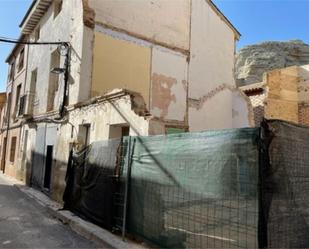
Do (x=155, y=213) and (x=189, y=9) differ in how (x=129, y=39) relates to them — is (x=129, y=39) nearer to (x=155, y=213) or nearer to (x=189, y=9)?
(x=189, y=9)

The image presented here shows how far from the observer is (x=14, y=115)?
59.3 feet

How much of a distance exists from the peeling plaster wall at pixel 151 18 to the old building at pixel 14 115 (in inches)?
294

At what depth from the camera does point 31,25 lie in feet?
51.5

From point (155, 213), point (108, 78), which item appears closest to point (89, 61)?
point (108, 78)

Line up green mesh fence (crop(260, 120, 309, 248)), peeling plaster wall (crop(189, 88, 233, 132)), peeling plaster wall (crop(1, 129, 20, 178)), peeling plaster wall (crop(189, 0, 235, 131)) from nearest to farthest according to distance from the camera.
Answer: green mesh fence (crop(260, 120, 309, 248)) < peeling plaster wall (crop(189, 88, 233, 132)) < peeling plaster wall (crop(189, 0, 235, 131)) < peeling plaster wall (crop(1, 129, 20, 178))

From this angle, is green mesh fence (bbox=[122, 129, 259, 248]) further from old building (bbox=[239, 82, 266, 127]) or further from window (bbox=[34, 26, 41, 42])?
window (bbox=[34, 26, 41, 42])

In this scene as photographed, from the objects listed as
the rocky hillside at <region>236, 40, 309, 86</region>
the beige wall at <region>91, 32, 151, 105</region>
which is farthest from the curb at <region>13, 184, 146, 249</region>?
the rocky hillside at <region>236, 40, 309, 86</region>

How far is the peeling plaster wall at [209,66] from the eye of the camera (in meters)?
12.4

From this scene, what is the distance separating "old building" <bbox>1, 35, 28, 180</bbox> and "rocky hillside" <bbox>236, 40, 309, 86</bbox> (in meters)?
17.7

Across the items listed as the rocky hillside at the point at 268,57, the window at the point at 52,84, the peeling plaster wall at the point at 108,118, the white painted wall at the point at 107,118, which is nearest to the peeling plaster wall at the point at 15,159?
the window at the point at 52,84

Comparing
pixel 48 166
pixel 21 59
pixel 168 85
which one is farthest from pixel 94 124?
pixel 21 59

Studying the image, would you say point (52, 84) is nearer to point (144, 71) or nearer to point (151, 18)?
point (144, 71)

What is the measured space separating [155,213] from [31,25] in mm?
13903

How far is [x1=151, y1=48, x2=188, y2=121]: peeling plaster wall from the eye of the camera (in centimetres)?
1116
